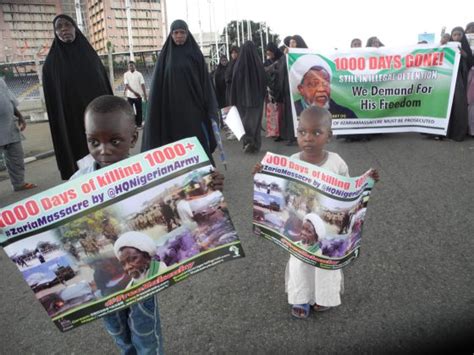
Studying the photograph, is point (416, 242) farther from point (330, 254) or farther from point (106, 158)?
point (106, 158)

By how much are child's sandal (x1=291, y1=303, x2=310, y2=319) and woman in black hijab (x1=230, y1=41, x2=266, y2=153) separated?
15.6ft

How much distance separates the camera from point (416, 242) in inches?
119

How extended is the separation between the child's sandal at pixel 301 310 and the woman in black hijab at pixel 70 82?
120 inches

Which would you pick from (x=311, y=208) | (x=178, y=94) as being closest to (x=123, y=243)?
(x=311, y=208)

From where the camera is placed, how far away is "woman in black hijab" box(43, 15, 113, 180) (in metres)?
3.96

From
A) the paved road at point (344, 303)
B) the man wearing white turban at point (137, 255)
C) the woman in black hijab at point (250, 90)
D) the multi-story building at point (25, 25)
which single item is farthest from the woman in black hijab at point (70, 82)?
the multi-story building at point (25, 25)

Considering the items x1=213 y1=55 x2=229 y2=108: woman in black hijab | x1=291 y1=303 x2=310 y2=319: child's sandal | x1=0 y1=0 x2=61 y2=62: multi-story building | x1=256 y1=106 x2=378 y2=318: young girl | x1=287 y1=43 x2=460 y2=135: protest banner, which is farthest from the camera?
x1=0 y1=0 x2=61 y2=62: multi-story building

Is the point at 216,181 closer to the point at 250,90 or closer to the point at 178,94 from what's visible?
the point at 178,94

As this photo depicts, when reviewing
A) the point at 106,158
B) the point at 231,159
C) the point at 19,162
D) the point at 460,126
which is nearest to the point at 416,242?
the point at 106,158

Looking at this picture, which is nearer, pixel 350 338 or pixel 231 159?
pixel 350 338

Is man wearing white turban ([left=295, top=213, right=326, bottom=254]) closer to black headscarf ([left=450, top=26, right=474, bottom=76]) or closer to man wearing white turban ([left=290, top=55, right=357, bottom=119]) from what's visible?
man wearing white turban ([left=290, top=55, right=357, bottom=119])

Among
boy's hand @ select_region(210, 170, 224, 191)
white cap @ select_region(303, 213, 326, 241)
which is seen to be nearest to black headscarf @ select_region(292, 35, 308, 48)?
white cap @ select_region(303, 213, 326, 241)

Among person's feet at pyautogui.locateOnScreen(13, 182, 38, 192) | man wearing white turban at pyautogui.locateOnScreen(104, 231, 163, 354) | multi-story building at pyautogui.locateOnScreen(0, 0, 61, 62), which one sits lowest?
person's feet at pyautogui.locateOnScreen(13, 182, 38, 192)

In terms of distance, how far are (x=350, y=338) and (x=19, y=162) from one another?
16.6 ft
